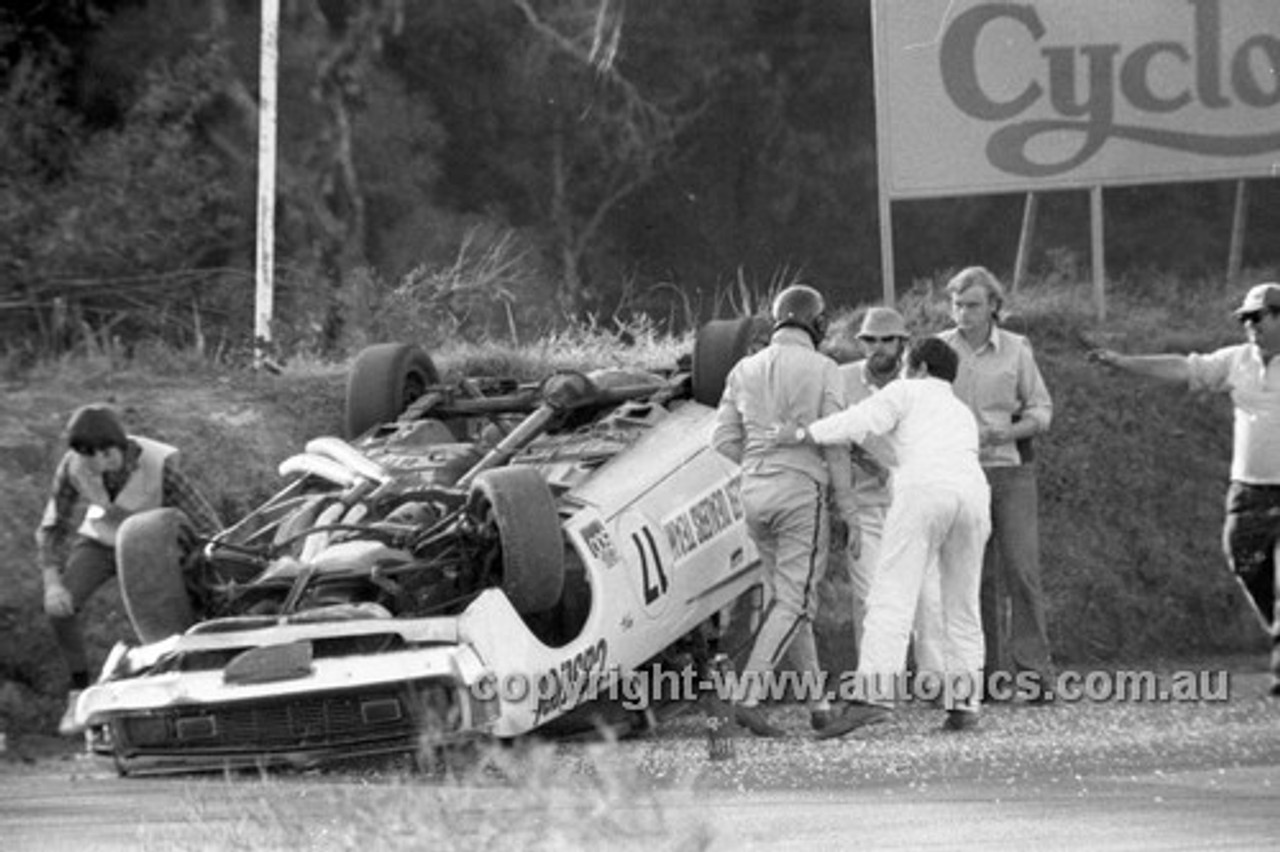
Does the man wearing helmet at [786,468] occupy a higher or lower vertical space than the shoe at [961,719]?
higher

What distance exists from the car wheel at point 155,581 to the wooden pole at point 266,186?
20.7ft

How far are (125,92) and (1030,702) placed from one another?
584 inches

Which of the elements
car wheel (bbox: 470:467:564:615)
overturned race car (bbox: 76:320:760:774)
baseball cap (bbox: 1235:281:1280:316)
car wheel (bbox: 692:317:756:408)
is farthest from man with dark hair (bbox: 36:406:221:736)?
baseball cap (bbox: 1235:281:1280:316)

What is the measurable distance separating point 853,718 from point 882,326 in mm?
2470

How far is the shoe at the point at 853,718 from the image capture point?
1562 centimetres

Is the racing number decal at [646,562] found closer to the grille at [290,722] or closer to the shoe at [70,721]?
the grille at [290,722]

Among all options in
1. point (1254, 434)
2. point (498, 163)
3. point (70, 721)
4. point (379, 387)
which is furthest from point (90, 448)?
point (498, 163)

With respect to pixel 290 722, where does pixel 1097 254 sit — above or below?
above

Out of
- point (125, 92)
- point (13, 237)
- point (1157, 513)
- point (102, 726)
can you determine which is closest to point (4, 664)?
Answer: point (102, 726)

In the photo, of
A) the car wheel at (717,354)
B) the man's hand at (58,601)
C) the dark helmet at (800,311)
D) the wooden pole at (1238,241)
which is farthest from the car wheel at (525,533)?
the wooden pole at (1238,241)

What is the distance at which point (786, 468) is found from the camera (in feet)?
54.2

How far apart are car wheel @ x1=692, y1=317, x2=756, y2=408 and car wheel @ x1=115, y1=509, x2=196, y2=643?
3129 millimetres

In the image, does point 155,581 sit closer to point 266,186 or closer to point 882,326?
point 882,326

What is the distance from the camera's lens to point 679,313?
28.0m
